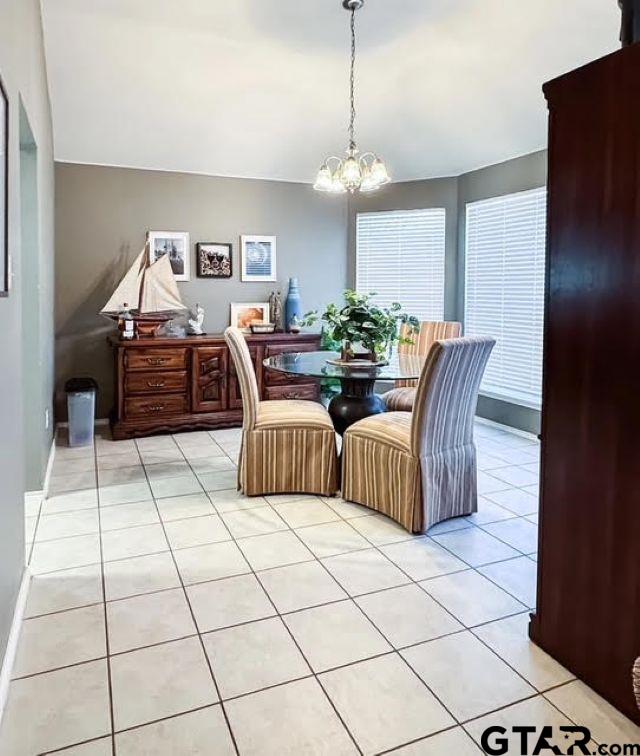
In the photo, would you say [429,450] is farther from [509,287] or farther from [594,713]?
[509,287]

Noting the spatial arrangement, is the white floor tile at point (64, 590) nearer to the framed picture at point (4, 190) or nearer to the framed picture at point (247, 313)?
the framed picture at point (4, 190)

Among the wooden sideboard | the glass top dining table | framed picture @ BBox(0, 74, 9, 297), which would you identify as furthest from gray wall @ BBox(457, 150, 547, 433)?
framed picture @ BBox(0, 74, 9, 297)

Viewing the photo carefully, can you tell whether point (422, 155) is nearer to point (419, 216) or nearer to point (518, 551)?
point (419, 216)

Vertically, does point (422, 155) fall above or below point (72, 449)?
above

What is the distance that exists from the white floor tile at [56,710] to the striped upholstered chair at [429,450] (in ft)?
5.41

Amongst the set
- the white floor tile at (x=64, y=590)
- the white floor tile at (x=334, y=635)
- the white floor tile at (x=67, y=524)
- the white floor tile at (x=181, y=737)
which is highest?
the white floor tile at (x=67, y=524)

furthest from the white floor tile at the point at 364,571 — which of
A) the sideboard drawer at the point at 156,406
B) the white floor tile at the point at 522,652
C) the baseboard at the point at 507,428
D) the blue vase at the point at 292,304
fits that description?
the blue vase at the point at 292,304

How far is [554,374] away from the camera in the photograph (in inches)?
74.8

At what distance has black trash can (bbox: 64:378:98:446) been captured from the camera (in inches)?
182

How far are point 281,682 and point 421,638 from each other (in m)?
0.54

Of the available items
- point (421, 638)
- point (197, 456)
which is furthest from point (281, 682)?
point (197, 456)

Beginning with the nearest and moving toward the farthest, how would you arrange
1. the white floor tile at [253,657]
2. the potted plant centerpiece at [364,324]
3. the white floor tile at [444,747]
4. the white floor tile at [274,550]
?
the white floor tile at [444,747]
the white floor tile at [253,657]
the white floor tile at [274,550]
the potted plant centerpiece at [364,324]

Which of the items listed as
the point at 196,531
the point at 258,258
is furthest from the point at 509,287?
the point at 196,531

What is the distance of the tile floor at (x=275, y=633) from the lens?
1653mm
